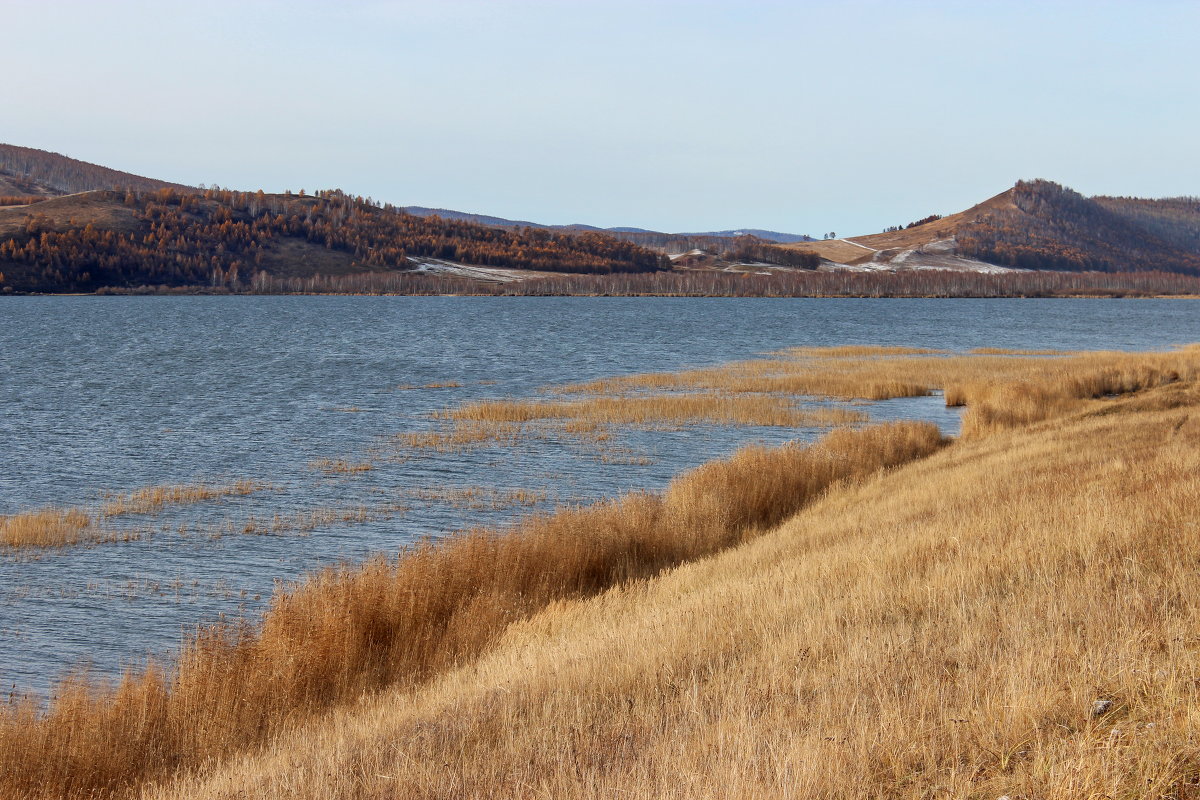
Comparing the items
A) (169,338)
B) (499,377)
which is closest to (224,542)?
(499,377)

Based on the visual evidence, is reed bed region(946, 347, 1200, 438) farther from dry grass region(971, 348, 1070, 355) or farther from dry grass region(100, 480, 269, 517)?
dry grass region(100, 480, 269, 517)

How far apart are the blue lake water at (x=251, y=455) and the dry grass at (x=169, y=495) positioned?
1.97 feet

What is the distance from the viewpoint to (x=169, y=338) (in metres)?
81.9

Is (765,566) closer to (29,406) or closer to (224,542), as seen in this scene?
(224,542)

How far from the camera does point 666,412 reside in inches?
1359

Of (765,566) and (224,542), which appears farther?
(224,542)

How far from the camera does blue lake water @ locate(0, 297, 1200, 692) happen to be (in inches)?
571

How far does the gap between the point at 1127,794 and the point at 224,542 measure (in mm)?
16067

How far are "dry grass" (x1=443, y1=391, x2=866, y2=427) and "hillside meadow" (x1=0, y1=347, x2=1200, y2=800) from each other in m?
16.3

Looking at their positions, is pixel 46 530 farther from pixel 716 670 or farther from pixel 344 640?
pixel 716 670

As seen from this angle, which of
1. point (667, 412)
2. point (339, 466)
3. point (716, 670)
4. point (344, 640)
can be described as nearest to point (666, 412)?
point (667, 412)

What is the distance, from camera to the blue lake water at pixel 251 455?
14.5 metres

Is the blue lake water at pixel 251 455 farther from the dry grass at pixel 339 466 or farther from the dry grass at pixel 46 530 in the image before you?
the dry grass at pixel 46 530

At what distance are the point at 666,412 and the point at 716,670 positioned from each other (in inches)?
1049
